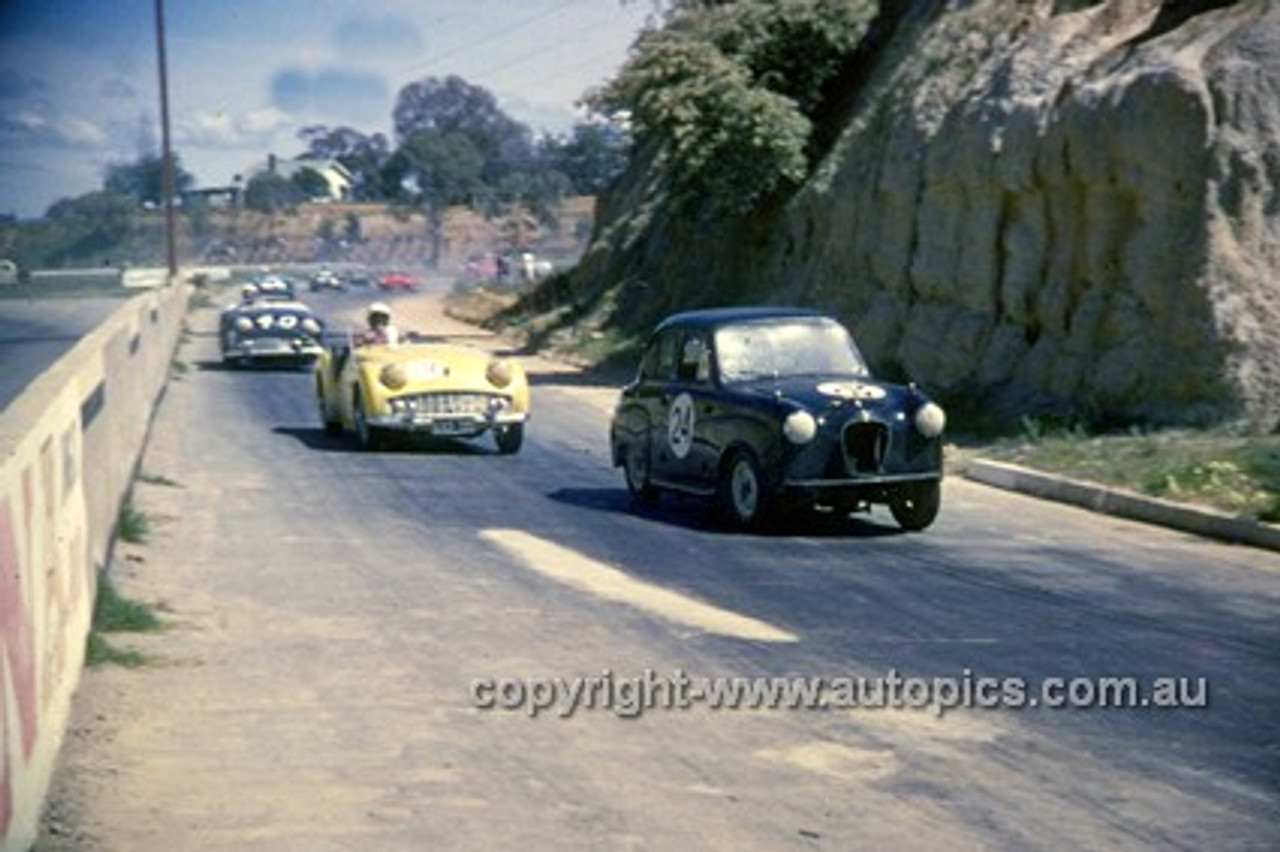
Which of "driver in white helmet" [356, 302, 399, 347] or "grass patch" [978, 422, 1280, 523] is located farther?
"driver in white helmet" [356, 302, 399, 347]

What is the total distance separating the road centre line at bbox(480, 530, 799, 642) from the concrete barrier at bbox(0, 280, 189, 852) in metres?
2.76

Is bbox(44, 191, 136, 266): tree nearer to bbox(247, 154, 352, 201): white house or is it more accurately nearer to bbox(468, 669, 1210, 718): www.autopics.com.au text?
bbox(468, 669, 1210, 718): www.autopics.com.au text

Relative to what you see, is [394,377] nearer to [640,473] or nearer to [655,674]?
[640,473]

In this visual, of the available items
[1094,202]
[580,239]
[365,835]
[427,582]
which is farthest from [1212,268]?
[580,239]

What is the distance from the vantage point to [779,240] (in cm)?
3122

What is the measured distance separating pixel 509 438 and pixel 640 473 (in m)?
4.22

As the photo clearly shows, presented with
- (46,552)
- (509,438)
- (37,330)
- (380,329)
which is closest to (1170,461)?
(509,438)

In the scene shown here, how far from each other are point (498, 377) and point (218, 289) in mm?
72586

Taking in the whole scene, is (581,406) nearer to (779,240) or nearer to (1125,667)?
(779,240)

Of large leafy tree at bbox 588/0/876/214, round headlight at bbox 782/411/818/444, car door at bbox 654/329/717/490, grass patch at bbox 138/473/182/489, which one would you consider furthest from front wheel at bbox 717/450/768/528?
large leafy tree at bbox 588/0/876/214

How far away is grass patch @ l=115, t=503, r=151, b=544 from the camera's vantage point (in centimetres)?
1216

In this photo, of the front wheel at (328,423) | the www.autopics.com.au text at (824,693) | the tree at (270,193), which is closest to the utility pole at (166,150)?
the front wheel at (328,423)

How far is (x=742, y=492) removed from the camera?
43.7ft

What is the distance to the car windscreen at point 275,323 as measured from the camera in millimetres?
32844
